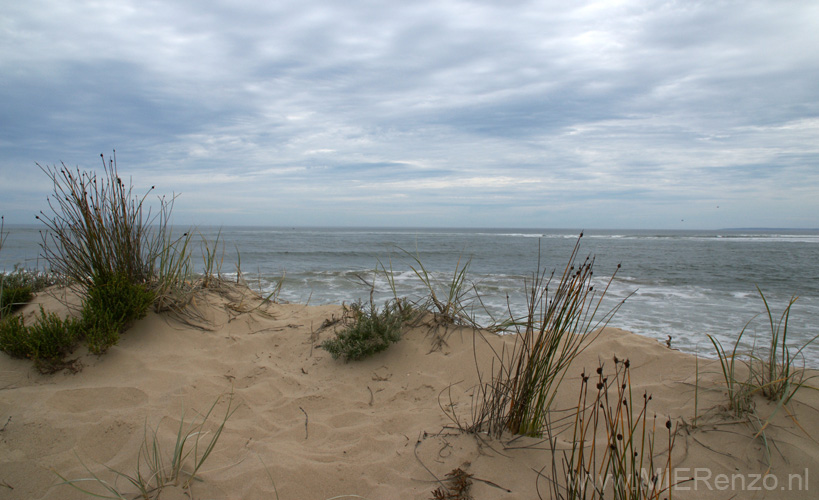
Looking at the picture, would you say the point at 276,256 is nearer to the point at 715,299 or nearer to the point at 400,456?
the point at 715,299

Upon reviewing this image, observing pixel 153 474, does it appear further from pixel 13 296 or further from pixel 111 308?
pixel 13 296

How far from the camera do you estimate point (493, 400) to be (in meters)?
2.46

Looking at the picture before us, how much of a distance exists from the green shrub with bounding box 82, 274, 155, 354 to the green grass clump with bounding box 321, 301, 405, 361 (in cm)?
179

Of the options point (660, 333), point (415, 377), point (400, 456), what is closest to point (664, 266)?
point (660, 333)

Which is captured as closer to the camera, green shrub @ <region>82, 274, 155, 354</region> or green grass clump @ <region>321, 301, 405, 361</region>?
green shrub @ <region>82, 274, 155, 354</region>

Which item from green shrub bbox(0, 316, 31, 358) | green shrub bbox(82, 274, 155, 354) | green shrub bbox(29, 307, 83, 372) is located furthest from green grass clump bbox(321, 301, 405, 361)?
green shrub bbox(0, 316, 31, 358)

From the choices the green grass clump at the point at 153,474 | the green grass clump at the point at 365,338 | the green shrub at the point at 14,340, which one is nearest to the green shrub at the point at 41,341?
the green shrub at the point at 14,340

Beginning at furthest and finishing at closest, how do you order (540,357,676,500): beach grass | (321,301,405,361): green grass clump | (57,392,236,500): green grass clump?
(321,301,405,361): green grass clump, (57,392,236,500): green grass clump, (540,357,676,500): beach grass

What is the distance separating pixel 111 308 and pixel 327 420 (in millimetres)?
2429

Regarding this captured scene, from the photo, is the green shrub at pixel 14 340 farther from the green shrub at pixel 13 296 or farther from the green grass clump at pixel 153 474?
the green grass clump at pixel 153 474

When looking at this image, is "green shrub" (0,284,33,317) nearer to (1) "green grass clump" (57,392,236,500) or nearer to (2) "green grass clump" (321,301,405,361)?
(1) "green grass clump" (57,392,236,500)

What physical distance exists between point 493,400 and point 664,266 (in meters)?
17.2

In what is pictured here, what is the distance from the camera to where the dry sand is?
2184 millimetres

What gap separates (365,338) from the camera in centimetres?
400
